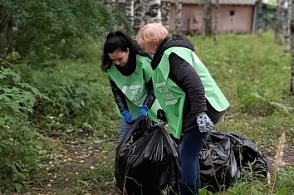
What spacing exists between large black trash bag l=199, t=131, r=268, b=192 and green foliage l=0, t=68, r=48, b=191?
1697 millimetres

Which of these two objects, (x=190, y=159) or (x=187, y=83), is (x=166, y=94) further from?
(x=190, y=159)

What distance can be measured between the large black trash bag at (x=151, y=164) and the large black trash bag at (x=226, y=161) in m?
0.29

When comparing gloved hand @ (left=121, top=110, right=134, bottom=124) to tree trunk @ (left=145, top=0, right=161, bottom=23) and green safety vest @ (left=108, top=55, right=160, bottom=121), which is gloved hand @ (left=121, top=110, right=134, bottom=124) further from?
tree trunk @ (left=145, top=0, right=161, bottom=23)

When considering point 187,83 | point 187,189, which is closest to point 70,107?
point 187,189

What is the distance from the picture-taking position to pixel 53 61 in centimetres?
910

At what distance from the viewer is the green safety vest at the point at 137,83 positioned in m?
4.90

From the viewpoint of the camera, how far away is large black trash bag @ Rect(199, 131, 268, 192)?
4711mm

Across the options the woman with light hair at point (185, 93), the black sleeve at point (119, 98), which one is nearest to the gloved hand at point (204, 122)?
the woman with light hair at point (185, 93)

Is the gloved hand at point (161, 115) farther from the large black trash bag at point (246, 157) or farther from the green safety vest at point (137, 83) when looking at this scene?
the large black trash bag at point (246, 157)

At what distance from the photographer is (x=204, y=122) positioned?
3.88 meters

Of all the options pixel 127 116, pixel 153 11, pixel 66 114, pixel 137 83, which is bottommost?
pixel 66 114

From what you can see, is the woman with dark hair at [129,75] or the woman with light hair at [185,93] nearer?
the woman with light hair at [185,93]

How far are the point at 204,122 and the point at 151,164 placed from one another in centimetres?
87

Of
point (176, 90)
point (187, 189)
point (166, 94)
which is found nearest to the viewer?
point (176, 90)
